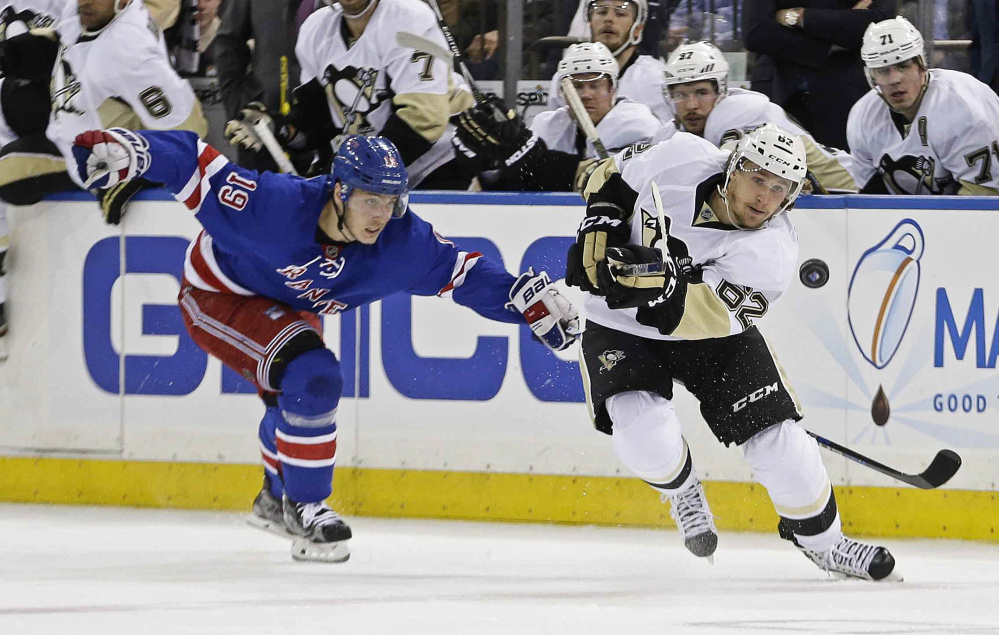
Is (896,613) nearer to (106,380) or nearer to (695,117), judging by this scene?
(695,117)

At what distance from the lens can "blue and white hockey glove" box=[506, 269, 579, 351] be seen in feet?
12.0

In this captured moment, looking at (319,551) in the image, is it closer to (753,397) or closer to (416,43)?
(753,397)

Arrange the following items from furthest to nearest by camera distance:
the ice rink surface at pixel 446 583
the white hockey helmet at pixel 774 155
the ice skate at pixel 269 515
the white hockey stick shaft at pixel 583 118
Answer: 1. the white hockey stick shaft at pixel 583 118
2. the ice skate at pixel 269 515
3. the white hockey helmet at pixel 774 155
4. the ice rink surface at pixel 446 583

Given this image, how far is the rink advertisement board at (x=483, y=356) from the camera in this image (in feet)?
14.7

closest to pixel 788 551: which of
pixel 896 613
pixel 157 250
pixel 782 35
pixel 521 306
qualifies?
pixel 896 613

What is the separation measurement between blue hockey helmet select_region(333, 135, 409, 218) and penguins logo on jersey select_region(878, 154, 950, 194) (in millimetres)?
1871

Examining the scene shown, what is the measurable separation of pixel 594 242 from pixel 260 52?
1.93 meters

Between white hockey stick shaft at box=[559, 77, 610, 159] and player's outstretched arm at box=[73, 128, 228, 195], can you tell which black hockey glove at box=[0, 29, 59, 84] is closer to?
player's outstretched arm at box=[73, 128, 228, 195]

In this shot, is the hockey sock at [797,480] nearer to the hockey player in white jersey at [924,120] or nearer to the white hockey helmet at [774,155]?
the white hockey helmet at [774,155]

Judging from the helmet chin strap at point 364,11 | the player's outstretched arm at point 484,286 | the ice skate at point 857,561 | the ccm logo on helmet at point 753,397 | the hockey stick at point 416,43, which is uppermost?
the helmet chin strap at point 364,11

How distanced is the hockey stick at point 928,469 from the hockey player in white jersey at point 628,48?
4.67 ft

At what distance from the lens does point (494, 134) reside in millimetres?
4676

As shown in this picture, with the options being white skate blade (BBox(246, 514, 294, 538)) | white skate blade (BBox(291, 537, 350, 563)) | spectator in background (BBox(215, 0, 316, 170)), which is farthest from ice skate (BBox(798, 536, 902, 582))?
spectator in background (BBox(215, 0, 316, 170))

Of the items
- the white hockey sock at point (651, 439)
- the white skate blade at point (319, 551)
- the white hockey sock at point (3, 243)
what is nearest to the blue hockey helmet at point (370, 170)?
the white hockey sock at point (651, 439)
